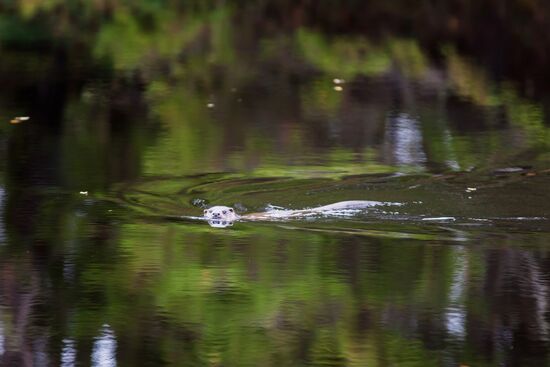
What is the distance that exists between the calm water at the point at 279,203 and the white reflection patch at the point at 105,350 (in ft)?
0.07

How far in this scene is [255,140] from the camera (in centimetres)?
1529

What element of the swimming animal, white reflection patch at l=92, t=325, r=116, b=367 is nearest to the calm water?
A: white reflection patch at l=92, t=325, r=116, b=367

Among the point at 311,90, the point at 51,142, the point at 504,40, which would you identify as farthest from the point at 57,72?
the point at 504,40

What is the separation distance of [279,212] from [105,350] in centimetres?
390

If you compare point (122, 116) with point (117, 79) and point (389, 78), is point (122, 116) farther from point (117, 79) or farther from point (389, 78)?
point (389, 78)

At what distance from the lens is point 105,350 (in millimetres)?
7367

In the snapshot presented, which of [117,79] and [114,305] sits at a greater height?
[117,79]

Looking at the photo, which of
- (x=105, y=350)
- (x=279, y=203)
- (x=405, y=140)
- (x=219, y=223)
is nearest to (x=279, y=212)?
(x=279, y=203)

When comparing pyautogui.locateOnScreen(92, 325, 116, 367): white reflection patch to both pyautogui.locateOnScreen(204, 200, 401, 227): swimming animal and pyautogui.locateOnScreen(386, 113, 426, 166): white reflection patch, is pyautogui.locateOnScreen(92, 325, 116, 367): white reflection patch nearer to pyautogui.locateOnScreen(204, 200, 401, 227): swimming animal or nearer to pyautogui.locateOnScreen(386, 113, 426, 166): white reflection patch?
pyautogui.locateOnScreen(204, 200, 401, 227): swimming animal

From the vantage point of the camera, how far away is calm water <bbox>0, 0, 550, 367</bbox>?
770 centimetres

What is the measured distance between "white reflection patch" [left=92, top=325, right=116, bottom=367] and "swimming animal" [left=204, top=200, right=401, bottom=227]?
3.01 m

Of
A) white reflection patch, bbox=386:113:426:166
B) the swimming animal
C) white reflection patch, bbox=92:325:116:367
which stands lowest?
white reflection patch, bbox=92:325:116:367

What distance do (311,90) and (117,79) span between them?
334 cm

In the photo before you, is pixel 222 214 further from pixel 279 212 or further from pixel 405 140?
pixel 405 140
